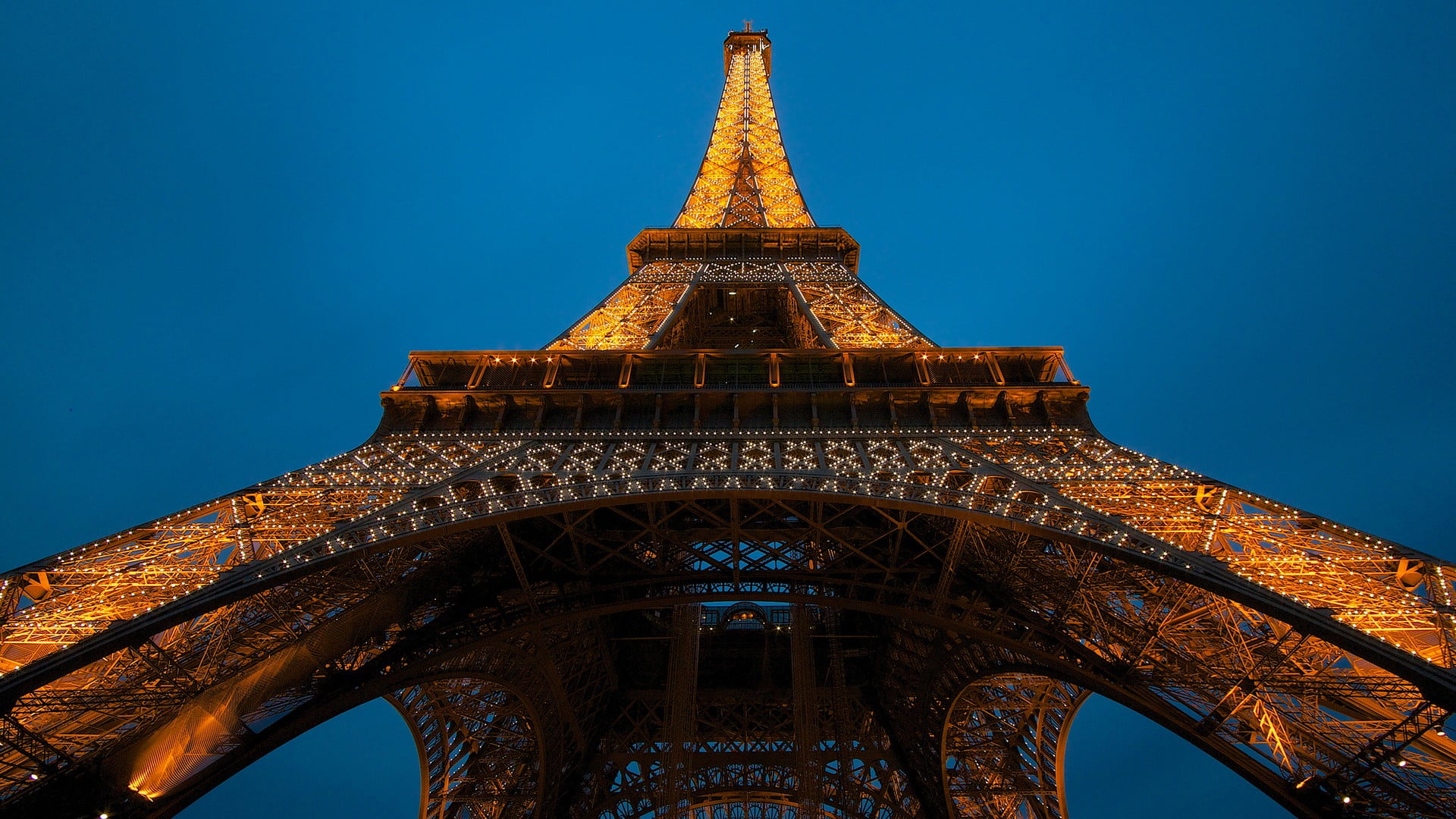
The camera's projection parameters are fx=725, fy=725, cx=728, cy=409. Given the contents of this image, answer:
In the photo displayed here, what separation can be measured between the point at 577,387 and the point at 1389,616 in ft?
43.5

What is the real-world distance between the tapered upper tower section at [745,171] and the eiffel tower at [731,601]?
7.60m

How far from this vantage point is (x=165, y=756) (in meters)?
9.56

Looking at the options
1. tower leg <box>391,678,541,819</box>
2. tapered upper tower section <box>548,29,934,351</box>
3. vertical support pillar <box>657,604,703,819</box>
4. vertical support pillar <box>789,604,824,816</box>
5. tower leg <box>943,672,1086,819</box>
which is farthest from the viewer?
tapered upper tower section <box>548,29,934,351</box>

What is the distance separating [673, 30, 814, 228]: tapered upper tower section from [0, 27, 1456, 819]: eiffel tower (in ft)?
24.9

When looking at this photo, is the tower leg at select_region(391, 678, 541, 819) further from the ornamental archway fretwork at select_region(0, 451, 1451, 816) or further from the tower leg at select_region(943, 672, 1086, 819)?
the tower leg at select_region(943, 672, 1086, 819)

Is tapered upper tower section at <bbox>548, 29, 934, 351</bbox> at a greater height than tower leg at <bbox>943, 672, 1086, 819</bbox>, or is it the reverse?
tapered upper tower section at <bbox>548, 29, 934, 351</bbox>

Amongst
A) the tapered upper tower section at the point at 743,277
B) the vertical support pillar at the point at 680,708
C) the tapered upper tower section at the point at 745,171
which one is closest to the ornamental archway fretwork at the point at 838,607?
the vertical support pillar at the point at 680,708

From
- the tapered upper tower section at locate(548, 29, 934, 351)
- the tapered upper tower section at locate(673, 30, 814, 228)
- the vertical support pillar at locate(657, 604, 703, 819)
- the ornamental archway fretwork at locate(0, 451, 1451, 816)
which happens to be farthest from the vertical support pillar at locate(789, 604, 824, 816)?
the tapered upper tower section at locate(673, 30, 814, 228)

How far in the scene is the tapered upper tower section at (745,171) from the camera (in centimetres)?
3014

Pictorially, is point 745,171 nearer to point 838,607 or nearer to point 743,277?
point 743,277

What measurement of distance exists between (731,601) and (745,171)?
24.8 metres

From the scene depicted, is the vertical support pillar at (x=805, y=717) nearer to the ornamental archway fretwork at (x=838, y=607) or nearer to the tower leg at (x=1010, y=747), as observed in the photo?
the ornamental archway fretwork at (x=838, y=607)

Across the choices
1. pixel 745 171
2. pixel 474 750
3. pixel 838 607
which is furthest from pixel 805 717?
pixel 745 171

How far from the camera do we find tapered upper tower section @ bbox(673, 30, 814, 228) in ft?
98.9
